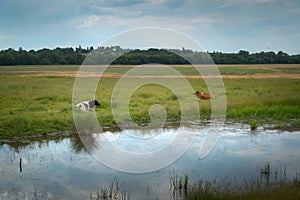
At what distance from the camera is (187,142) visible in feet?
33.5

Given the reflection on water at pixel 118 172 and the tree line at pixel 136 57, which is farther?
the tree line at pixel 136 57

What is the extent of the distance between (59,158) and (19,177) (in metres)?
1.55

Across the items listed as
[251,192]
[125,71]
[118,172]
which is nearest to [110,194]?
[118,172]

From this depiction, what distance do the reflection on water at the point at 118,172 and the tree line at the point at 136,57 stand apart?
38.1 meters

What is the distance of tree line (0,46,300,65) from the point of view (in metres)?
56.6

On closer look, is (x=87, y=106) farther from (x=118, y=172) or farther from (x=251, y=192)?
(x=251, y=192)

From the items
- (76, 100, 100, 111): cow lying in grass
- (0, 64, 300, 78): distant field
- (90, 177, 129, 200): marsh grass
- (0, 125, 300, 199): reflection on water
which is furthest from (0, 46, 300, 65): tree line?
(90, 177, 129, 200): marsh grass

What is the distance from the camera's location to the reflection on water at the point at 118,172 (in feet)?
20.7

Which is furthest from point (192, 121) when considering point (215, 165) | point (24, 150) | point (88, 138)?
point (24, 150)

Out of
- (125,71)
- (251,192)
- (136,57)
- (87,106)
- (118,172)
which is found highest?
(136,57)

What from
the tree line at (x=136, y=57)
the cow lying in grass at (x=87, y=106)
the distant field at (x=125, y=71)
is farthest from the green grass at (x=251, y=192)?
the tree line at (x=136, y=57)

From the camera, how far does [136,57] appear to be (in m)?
60.2

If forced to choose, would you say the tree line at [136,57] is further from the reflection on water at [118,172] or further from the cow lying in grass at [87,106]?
the reflection on water at [118,172]

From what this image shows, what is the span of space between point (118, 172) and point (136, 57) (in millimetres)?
53529
